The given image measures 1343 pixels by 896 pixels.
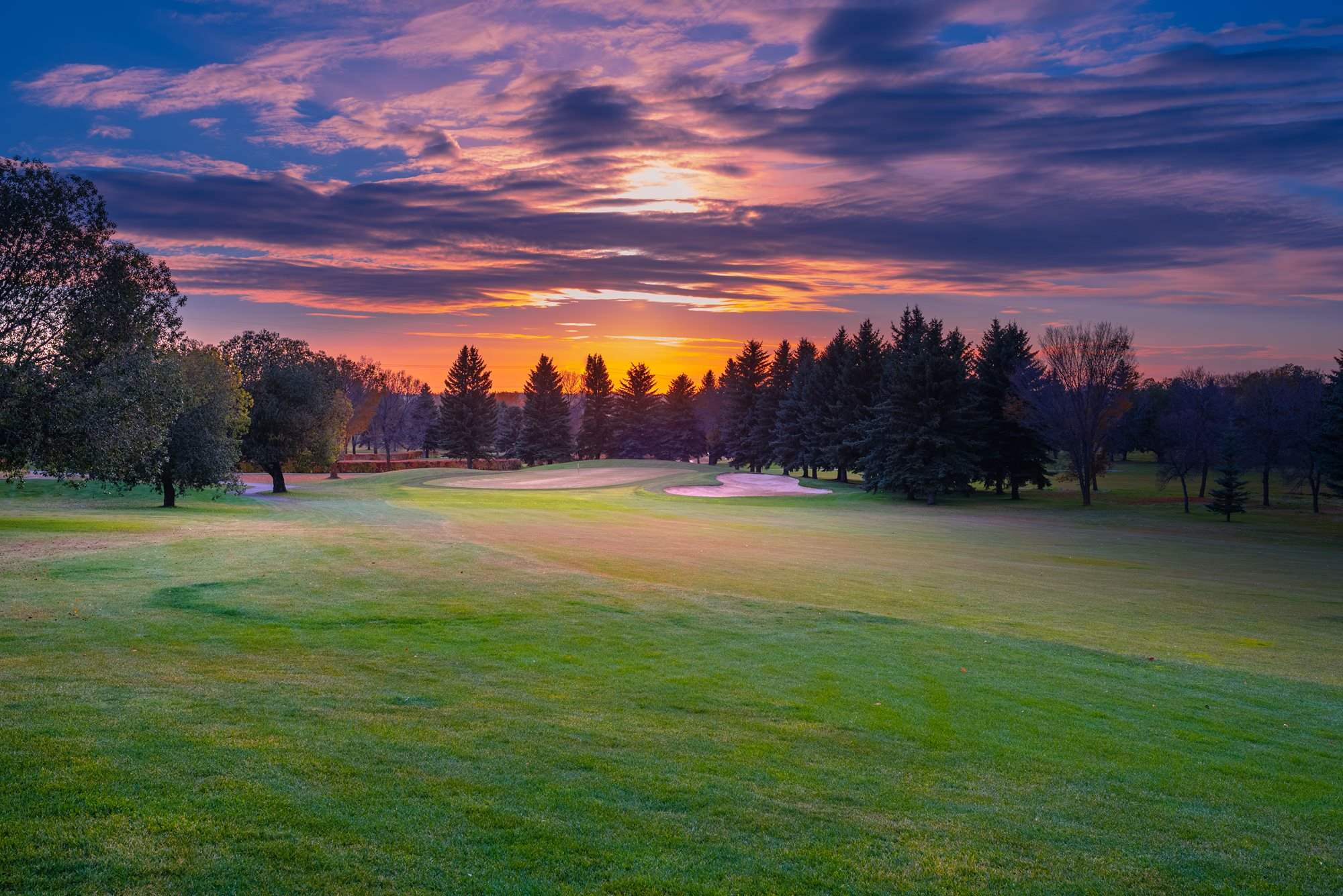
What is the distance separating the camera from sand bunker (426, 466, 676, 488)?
6412 cm

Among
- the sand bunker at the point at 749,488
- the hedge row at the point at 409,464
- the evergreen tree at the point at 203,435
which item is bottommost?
the sand bunker at the point at 749,488

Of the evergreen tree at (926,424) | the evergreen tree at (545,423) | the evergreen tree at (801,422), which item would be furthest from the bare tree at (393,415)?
the evergreen tree at (926,424)

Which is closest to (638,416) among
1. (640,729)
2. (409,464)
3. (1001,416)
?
(409,464)

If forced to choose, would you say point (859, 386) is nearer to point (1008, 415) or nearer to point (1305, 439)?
point (1008, 415)

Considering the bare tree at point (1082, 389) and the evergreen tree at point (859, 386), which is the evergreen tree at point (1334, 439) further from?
the evergreen tree at point (859, 386)

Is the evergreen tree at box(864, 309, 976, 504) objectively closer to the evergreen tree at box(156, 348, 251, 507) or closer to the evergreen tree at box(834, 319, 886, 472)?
the evergreen tree at box(834, 319, 886, 472)

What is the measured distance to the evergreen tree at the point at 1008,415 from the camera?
6100 centimetres

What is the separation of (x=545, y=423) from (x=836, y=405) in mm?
44085

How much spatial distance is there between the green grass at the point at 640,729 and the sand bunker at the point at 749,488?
37981 mm

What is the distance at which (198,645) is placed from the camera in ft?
35.7

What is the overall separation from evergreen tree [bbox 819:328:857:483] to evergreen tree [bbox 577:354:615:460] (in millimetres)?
35262

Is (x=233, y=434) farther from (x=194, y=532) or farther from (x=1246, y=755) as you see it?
(x=1246, y=755)

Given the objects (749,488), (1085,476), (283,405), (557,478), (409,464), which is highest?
(283,405)

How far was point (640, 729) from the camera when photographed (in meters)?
8.21
